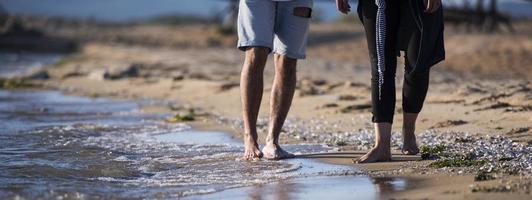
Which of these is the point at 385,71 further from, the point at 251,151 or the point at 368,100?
the point at 368,100

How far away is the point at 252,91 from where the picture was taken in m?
4.82

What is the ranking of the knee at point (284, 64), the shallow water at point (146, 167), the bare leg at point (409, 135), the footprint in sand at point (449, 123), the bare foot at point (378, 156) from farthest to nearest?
the footprint in sand at point (449, 123)
the knee at point (284, 64)
the bare leg at point (409, 135)
the bare foot at point (378, 156)
the shallow water at point (146, 167)

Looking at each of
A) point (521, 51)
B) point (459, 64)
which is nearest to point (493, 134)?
point (459, 64)

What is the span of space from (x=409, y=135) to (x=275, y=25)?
93 cm

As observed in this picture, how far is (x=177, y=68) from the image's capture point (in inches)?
556

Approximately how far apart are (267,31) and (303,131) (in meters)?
1.55

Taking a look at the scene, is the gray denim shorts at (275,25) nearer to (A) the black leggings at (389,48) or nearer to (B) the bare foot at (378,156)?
(A) the black leggings at (389,48)

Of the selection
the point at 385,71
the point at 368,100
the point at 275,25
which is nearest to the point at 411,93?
the point at 385,71

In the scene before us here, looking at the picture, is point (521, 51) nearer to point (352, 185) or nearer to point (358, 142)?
point (358, 142)

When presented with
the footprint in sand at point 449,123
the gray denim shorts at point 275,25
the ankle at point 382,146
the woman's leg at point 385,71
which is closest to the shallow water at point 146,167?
the ankle at point 382,146

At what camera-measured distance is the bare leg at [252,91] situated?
4.72 meters

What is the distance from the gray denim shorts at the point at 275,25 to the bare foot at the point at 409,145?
0.72m

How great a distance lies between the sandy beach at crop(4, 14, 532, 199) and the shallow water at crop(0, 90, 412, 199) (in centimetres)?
28

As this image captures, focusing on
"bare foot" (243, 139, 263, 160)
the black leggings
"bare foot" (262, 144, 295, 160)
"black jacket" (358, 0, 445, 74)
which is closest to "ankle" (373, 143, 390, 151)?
the black leggings
